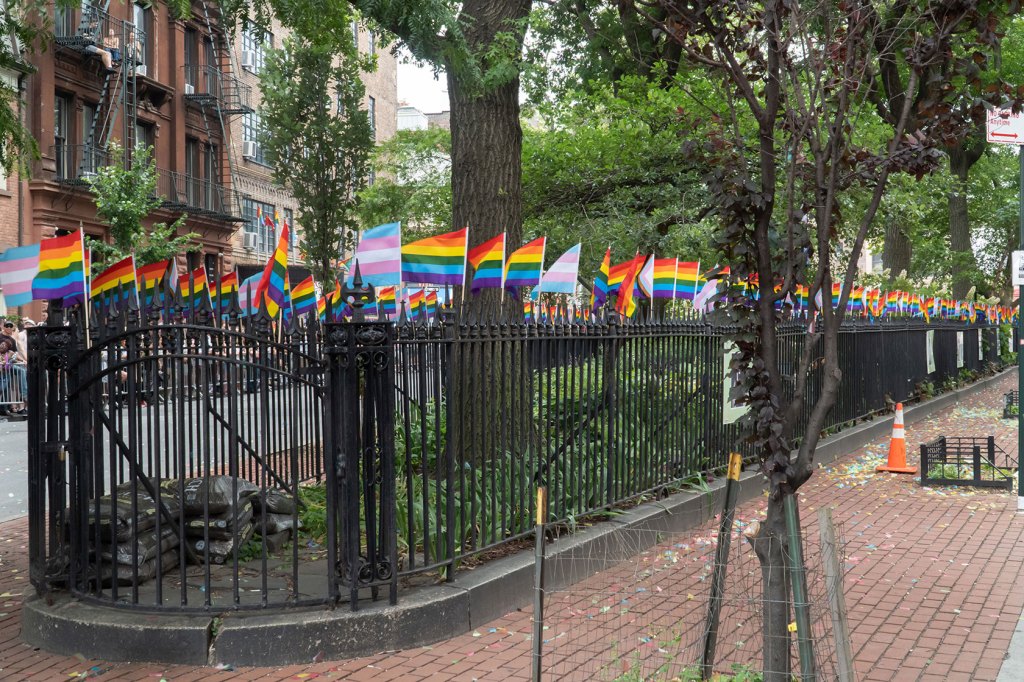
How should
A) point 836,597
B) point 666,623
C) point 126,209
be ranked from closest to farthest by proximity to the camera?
point 836,597, point 666,623, point 126,209

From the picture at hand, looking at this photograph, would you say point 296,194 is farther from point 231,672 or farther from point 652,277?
point 231,672

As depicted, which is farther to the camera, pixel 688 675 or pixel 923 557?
pixel 923 557

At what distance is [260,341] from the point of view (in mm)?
6066

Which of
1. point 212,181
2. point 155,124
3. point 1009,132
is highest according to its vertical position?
point 155,124

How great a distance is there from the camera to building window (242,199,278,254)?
40844mm

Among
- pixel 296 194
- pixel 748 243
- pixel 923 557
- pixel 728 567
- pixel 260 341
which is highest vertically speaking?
pixel 296 194

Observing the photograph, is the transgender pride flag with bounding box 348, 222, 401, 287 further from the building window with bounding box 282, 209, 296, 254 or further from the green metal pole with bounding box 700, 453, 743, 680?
the building window with bounding box 282, 209, 296, 254

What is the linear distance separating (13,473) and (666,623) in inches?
402

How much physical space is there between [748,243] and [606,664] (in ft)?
6.93

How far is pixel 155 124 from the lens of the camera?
34.1 m

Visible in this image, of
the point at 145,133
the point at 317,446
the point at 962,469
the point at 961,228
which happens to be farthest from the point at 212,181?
the point at 317,446

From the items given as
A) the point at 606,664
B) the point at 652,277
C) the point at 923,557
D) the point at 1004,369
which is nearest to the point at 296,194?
the point at 652,277

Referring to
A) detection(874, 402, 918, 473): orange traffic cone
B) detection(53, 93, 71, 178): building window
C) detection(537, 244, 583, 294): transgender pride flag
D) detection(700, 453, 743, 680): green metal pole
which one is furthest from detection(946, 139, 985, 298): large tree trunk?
detection(700, 453, 743, 680): green metal pole

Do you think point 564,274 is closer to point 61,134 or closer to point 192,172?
point 61,134
